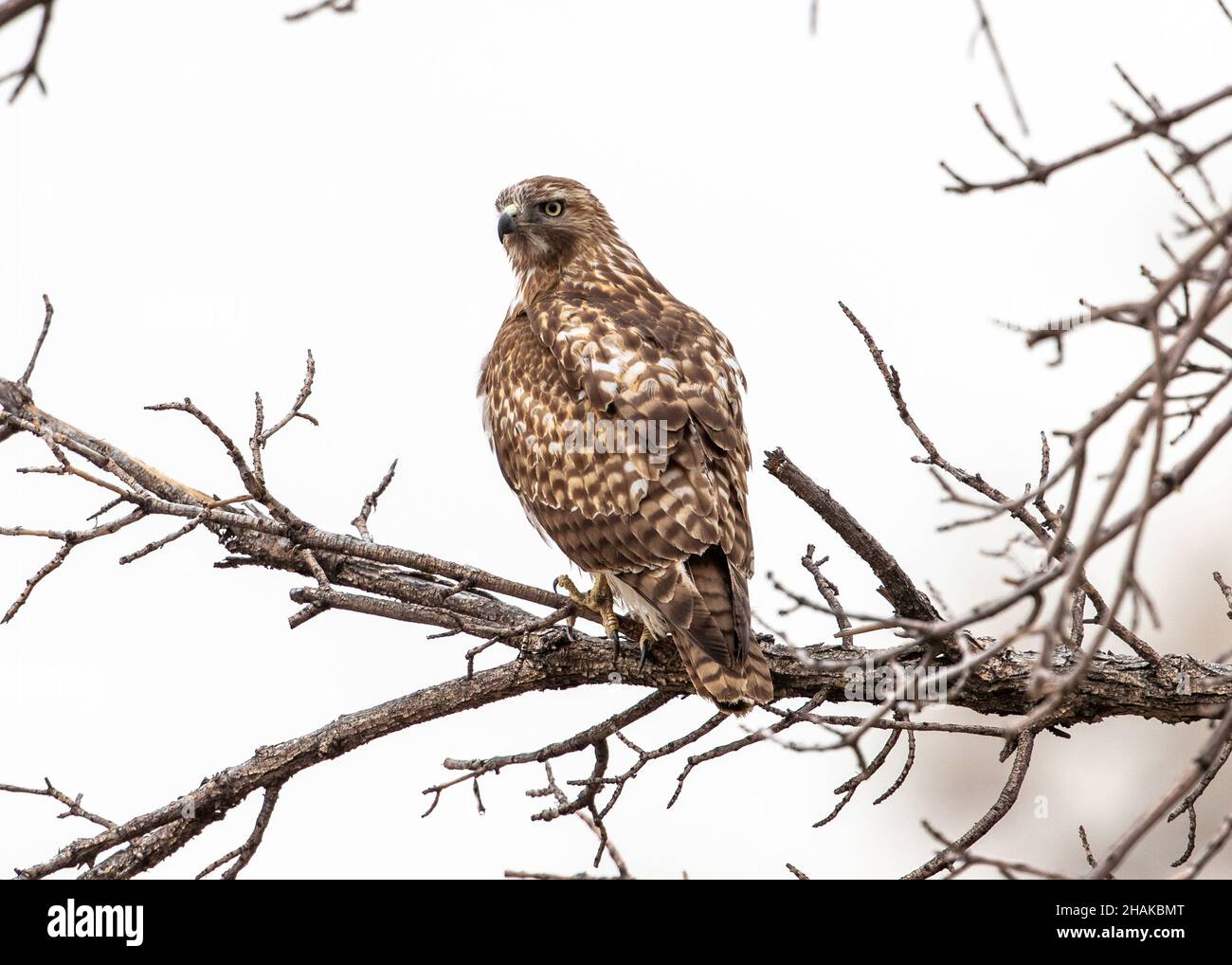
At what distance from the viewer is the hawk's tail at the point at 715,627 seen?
400cm

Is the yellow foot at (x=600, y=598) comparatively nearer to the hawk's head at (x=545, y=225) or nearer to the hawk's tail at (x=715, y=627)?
the hawk's tail at (x=715, y=627)

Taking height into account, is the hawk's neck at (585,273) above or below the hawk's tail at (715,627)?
above

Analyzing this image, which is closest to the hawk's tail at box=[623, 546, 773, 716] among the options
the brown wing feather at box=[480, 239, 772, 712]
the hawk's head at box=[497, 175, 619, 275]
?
the brown wing feather at box=[480, 239, 772, 712]

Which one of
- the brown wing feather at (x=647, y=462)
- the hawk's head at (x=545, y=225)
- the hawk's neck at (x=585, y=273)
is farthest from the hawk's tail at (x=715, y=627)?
the hawk's head at (x=545, y=225)

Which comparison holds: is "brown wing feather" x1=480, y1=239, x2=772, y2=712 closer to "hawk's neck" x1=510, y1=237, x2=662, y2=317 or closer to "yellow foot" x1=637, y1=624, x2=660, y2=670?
"yellow foot" x1=637, y1=624, x2=660, y2=670

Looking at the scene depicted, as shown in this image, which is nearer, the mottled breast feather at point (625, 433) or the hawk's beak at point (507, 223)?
the mottled breast feather at point (625, 433)

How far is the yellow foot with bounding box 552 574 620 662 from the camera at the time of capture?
14.7ft

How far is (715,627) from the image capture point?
4.11 m

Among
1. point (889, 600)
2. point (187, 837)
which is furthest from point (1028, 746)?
point (187, 837)

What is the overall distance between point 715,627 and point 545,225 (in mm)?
2474

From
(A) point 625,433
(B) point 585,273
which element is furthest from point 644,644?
(B) point 585,273

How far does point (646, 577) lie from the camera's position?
4.32m

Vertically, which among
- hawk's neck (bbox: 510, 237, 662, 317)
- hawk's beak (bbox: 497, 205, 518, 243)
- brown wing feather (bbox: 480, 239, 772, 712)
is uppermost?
hawk's beak (bbox: 497, 205, 518, 243)

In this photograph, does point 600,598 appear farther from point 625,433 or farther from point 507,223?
point 507,223
